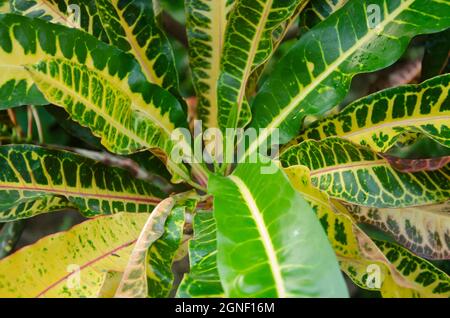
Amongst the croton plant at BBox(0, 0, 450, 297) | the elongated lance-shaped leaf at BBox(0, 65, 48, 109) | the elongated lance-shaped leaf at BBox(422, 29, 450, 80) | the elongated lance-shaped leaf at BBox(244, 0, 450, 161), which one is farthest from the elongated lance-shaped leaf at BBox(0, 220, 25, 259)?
the elongated lance-shaped leaf at BBox(422, 29, 450, 80)

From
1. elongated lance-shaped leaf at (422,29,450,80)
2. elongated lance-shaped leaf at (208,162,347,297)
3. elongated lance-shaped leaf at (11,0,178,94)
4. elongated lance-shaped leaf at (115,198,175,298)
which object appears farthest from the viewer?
elongated lance-shaped leaf at (422,29,450,80)

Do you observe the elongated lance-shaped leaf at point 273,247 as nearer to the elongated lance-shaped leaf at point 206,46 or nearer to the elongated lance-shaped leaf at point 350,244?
the elongated lance-shaped leaf at point 350,244

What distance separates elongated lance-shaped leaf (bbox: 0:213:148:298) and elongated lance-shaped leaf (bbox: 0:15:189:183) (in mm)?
92

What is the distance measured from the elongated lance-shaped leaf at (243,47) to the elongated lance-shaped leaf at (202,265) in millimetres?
165

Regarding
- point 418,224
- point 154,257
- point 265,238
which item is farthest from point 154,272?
point 418,224

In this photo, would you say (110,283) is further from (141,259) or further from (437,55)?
(437,55)

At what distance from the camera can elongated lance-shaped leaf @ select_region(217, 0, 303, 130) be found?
0.71m

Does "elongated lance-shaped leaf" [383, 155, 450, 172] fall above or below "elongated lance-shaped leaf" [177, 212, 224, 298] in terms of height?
above

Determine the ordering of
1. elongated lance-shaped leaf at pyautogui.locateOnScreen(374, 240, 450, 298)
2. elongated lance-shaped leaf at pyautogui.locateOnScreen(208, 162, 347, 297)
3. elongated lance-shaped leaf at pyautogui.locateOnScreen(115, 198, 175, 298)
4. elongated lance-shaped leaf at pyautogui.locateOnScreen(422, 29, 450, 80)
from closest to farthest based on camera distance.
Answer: elongated lance-shaped leaf at pyautogui.locateOnScreen(208, 162, 347, 297) → elongated lance-shaped leaf at pyautogui.locateOnScreen(115, 198, 175, 298) → elongated lance-shaped leaf at pyautogui.locateOnScreen(374, 240, 450, 298) → elongated lance-shaped leaf at pyautogui.locateOnScreen(422, 29, 450, 80)

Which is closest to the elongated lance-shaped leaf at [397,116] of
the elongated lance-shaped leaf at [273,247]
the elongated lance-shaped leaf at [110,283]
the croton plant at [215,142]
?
the croton plant at [215,142]

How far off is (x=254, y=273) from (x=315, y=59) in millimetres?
368

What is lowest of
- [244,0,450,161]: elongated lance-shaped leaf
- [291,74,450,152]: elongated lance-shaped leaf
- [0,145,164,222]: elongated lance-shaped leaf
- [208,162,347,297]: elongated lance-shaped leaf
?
[208,162,347,297]: elongated lance-shaped leaf

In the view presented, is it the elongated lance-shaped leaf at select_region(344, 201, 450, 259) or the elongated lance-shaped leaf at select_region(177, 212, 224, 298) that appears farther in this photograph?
the elongated lance-shaped leaf at select_region(344, 201, 450, 259)

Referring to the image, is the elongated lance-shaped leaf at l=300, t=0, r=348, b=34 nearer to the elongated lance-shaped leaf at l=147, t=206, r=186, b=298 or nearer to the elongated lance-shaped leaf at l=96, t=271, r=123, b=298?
the elongated lance-shaped leaf at l=147, t=206, r=186, b=298
